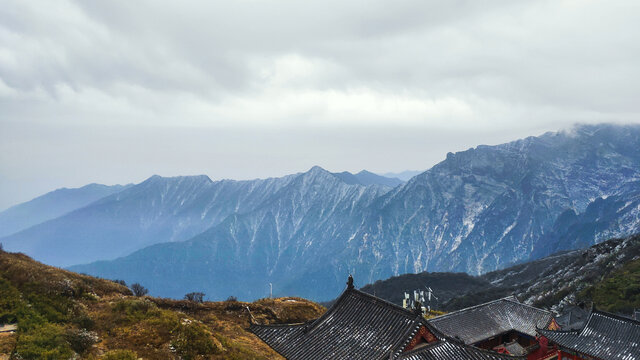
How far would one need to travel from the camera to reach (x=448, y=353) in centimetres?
2250

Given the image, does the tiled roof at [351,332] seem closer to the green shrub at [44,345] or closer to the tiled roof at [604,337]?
the green shrub at [44,345]

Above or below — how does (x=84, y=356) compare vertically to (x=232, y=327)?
above

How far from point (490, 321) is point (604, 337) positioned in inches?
579

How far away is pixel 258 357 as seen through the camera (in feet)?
99.8

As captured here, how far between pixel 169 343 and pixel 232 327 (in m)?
15.0

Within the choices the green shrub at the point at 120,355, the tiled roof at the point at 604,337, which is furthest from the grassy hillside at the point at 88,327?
the tiled roof at the point at 604,337

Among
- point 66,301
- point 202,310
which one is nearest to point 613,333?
point 202,310

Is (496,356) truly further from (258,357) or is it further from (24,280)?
(24,280)

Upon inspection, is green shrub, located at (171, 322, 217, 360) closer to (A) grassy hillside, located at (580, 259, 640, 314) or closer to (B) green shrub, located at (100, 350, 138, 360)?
(B) green shrub, located at (100, 350, 138, 360)

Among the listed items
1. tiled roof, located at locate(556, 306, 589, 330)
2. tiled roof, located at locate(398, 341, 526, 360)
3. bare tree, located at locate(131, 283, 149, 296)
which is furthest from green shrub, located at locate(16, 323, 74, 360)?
tiled roof, located at locate(556, 306, 589, 330)

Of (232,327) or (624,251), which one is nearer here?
(232,327)

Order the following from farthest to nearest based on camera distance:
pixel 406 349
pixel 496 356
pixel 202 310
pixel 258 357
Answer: pixel 202 310 < pixel 258 357 < pixel 496 356 < pixel 406 349

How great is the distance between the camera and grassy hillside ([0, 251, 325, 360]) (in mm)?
23734

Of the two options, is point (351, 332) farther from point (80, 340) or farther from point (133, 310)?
point (133, 310)
